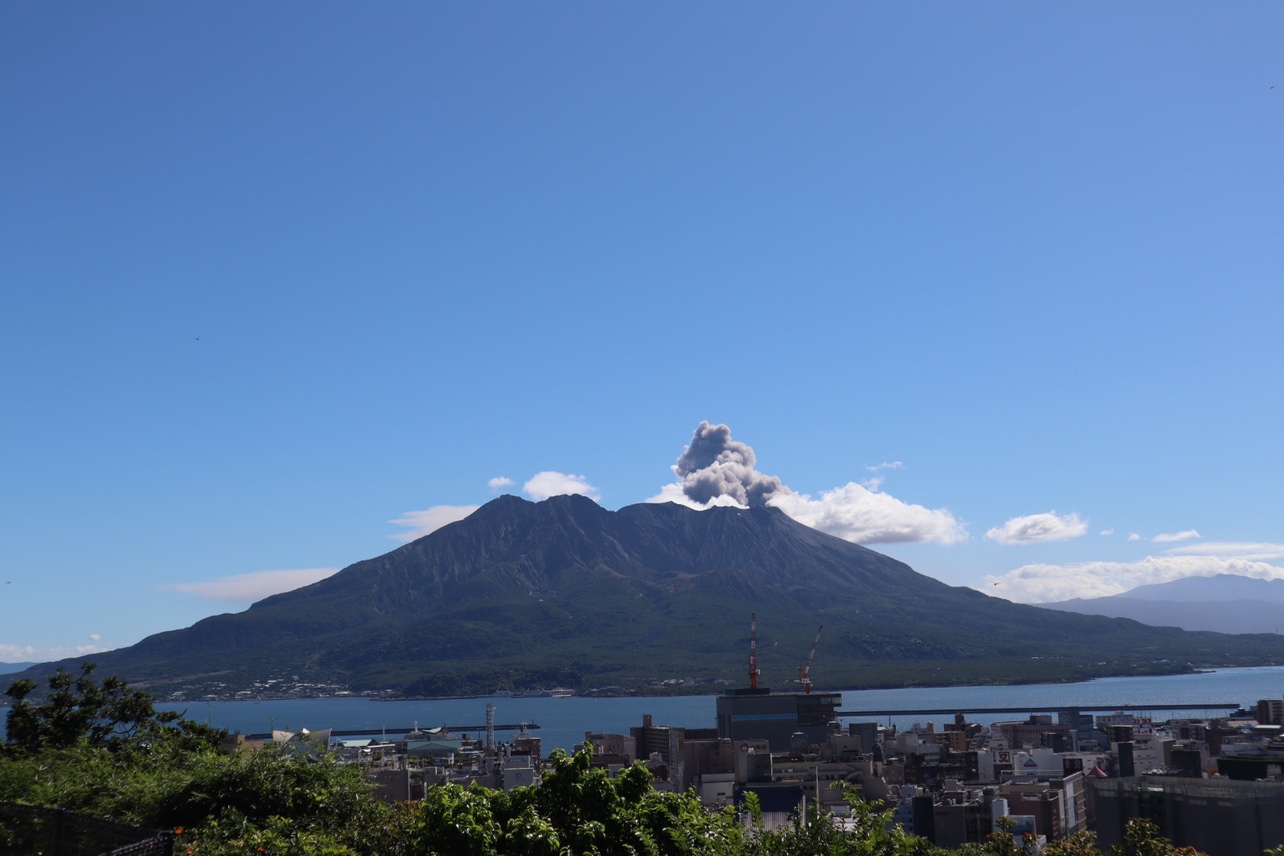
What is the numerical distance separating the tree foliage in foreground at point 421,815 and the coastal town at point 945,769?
35cm

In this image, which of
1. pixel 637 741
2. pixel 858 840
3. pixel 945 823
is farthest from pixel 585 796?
pixel 637 741

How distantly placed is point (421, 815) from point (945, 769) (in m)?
65.0

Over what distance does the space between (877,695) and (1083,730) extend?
304 ft

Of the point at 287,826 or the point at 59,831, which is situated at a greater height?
the point at 59,831

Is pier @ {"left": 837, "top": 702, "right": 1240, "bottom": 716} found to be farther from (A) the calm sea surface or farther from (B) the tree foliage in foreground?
(B) the tree foliage in foreground

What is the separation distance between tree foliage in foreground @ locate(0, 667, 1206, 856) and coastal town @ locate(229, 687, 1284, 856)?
35 cm

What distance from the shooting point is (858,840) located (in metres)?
8.80

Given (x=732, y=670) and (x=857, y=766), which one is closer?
(x=857, y=766)

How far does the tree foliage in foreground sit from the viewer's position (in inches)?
322

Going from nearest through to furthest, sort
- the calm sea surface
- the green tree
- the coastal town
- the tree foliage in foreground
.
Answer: the tree foliage in foreground → the green tree → the coastal town → the calm sea surface

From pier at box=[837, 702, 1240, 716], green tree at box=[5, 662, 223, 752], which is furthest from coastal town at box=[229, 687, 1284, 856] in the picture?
pier at box=[837, 702, 1240, 716]

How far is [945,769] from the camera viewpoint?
224 ft

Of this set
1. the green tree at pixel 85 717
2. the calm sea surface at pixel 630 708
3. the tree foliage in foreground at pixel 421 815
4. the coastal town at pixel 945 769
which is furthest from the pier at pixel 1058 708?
the tree foliage in foreground at pixel 421 815

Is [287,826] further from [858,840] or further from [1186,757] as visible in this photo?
[1186,757]
